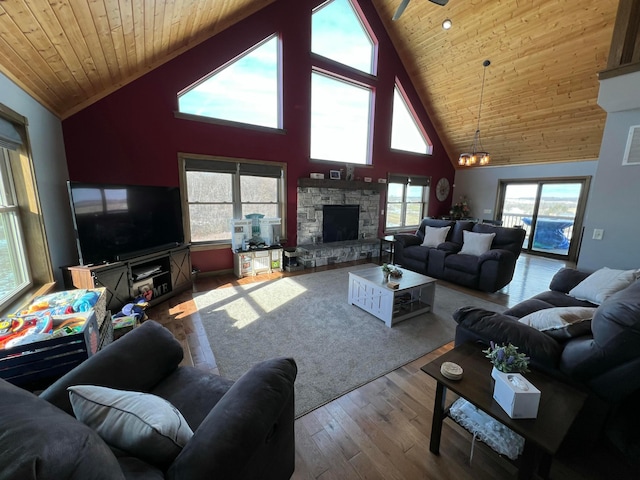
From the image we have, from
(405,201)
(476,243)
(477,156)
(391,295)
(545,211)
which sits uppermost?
(477,156)

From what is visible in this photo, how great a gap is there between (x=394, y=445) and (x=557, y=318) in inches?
50.8

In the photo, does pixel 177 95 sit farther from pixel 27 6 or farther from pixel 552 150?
pixel 552 150

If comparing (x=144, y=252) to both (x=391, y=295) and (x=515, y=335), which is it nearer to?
(x=391, y=295)

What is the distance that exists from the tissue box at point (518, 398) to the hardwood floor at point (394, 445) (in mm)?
558

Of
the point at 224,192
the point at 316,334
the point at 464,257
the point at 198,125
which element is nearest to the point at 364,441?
the point at 316,334

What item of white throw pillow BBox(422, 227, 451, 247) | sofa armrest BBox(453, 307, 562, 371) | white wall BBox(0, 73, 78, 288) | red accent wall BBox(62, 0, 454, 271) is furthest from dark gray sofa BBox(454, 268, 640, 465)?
red accent wall BBox(62, 0, 454, 271)

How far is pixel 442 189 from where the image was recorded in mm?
7789

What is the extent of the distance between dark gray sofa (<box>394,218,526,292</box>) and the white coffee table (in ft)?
4.02

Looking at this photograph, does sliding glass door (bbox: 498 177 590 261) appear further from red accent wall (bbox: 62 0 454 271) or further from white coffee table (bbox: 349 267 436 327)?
white coffee table (bbox: 349 267 436 327)

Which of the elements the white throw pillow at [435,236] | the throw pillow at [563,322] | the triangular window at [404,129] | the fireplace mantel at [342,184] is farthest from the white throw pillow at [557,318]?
the triangular window at [404,129]

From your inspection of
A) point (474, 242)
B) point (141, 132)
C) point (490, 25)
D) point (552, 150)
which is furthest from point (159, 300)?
point (552, 150)

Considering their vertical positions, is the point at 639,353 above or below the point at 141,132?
below

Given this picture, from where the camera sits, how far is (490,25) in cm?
458

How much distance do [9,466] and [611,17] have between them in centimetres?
661
